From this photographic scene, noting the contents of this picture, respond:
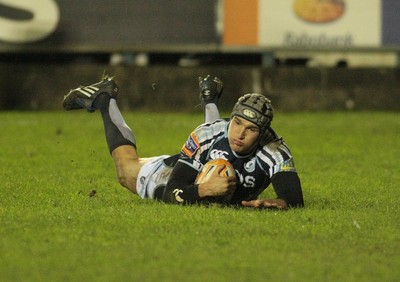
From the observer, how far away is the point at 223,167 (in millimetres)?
9656

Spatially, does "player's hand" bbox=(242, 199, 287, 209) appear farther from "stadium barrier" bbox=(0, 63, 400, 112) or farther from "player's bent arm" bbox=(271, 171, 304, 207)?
"stadium barrier" bbox=(0, 63, 400, 112)

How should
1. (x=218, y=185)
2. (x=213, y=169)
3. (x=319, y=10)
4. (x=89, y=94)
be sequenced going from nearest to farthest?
(x=218, y=185) → (x=213, y=169) → (x=89, y=94) → (x=319, y=10)

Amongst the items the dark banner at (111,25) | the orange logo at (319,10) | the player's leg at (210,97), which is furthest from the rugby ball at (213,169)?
the orange logo at (319,10)

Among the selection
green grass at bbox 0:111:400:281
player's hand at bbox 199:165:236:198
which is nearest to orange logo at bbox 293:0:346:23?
green grass at bbox 0:111:400:281

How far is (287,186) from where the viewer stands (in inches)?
387

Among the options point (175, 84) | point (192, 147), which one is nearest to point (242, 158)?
point (192, 147)

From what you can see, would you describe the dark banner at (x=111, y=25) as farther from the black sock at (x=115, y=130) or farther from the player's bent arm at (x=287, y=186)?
the player's bent arm at (x=287, y=186)

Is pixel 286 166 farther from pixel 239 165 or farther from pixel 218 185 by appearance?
pixel 218 185

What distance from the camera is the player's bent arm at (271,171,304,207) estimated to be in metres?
9.82

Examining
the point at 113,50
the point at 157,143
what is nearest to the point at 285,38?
the point at 113,50

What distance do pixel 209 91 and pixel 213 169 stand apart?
2.24m

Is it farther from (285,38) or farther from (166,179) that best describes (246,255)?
(285,38)

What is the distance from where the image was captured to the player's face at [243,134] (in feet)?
32.0

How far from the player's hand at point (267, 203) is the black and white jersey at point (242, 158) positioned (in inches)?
9.7
